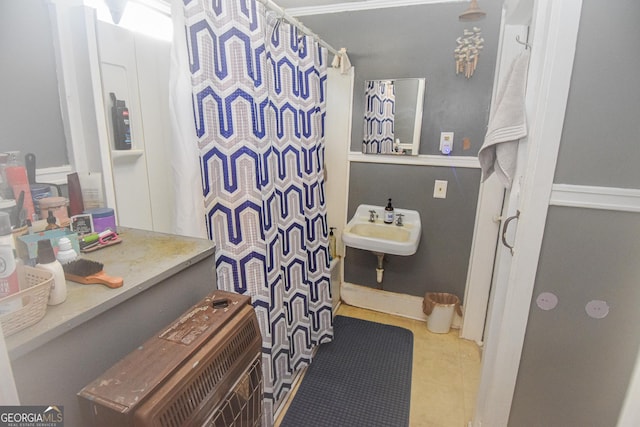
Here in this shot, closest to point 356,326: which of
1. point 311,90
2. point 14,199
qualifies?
point 311,90

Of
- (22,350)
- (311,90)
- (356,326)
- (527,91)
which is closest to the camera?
(22,350)

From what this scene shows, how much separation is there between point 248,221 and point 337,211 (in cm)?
142

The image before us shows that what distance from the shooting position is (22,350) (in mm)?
577

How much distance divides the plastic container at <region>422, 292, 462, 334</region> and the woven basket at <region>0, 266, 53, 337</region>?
7.47 feet

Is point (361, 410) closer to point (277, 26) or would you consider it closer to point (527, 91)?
point (527, 91)

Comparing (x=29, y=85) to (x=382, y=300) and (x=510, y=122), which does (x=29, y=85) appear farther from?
(x=382, y=300)

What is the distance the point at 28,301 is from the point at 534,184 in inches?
55.7

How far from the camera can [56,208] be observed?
1.04 metres

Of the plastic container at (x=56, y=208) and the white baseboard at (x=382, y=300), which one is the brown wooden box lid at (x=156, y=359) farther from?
the white baseboard at (x=382, y=300)

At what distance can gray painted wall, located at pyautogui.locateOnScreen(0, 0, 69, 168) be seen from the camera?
1.02 metres

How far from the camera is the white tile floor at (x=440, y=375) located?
5.72 feet

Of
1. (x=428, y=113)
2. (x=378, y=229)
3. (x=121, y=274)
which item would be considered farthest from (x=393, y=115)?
(x=121, y=274)

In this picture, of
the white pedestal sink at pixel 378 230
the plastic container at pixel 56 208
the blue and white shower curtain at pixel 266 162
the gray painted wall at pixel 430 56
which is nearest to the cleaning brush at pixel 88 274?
the plastic container at pixel 56 208

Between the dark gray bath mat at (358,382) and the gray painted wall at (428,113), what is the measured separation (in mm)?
489
